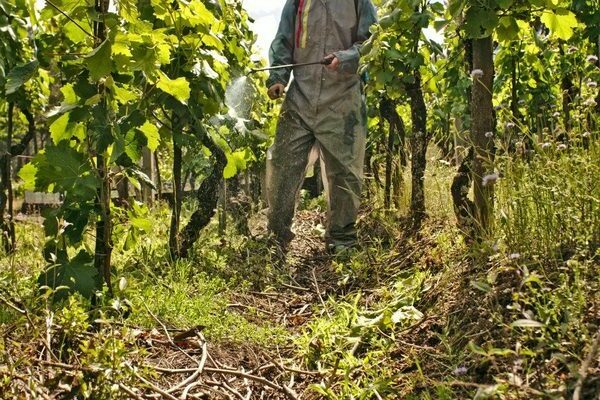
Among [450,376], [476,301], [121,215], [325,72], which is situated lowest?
[450,376]

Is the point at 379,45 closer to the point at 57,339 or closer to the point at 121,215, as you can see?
the point at 121,215

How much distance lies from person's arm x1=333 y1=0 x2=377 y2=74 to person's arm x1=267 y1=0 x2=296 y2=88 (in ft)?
1.55

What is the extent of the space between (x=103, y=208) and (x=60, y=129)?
1.04ft

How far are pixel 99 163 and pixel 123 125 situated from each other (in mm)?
175

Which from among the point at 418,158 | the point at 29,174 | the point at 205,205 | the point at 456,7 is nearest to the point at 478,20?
the point at 456,7

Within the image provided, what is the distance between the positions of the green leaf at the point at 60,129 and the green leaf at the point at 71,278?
17.2 inches

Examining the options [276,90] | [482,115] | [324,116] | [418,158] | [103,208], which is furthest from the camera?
[276,90]

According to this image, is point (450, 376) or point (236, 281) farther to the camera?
point (236, 281)

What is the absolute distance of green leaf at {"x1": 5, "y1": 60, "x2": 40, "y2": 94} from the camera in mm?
2127

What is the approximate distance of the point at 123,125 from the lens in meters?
2.43

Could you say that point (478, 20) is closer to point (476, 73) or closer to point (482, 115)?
point (476, 73)

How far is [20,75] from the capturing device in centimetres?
217

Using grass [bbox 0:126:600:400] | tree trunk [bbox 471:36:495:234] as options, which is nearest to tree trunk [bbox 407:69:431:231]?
grass [bbox 0:126:600:400]

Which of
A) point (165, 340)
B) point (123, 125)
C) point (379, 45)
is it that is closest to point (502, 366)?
point (165, 340)
